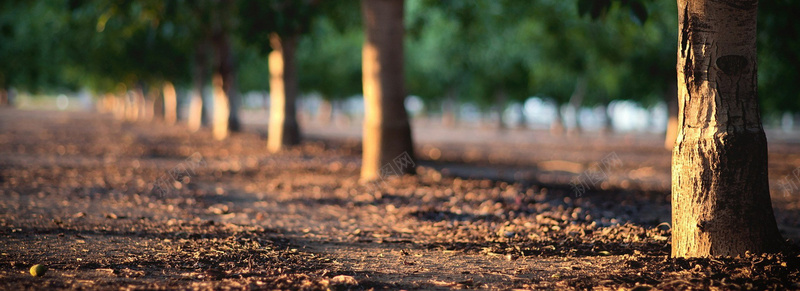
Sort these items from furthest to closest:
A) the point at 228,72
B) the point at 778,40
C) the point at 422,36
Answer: the point at 422,36
the point at 228,72
the point at 778,40

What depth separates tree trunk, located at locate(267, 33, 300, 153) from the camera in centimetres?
1892

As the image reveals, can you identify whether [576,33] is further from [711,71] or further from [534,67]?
[711,71]

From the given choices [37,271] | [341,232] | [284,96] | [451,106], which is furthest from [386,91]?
[451,106]

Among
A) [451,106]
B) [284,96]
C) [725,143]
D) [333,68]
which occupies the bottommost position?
[725,143]

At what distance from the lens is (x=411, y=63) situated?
4600cm

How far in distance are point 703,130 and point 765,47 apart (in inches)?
452

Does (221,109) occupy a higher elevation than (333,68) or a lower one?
lower

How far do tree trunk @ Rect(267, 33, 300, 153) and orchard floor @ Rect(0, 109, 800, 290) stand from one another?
4658 millimetres

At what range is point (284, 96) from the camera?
19.3m

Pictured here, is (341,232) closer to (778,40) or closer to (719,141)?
(719,141)

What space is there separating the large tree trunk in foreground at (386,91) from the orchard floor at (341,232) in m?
0.46

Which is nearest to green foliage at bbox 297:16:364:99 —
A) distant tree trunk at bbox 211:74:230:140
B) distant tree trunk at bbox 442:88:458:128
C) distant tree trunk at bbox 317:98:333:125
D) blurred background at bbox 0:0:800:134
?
blurred background at bbox 0:0:800:134

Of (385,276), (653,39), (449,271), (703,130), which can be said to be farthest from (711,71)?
(653,39)

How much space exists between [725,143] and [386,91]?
701 centimetres
